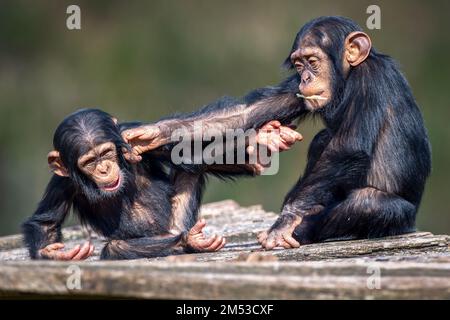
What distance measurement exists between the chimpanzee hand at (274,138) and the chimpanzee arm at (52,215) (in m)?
1.41

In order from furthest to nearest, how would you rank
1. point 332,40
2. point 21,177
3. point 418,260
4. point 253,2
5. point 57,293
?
point 253,2 → point 21,177 → point 332,40 → point 418,260 → point 57,293

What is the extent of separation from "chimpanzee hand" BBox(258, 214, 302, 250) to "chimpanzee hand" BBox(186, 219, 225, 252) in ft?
1.00

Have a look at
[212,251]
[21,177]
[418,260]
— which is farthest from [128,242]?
[21,177]

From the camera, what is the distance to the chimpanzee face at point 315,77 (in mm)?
6789

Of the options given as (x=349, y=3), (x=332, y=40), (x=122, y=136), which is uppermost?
(x=349, y=3)

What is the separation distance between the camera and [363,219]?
6.50 m

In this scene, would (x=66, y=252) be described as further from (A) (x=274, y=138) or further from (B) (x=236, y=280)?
(B) (x=236, y=280)

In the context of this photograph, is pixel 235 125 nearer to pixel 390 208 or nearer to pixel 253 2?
pixel 390 208

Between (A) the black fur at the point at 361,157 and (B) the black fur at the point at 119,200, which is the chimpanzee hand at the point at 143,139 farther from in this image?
(A) the black fur at the point at 361,157

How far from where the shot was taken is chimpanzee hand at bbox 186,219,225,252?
6.41 m

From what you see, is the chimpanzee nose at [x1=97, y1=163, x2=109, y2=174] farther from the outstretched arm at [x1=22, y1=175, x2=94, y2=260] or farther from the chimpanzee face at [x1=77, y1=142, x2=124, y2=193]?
the outstretched arm at [x1=22, y1=175, x2=94, y2=260]

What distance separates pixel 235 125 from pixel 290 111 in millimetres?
438

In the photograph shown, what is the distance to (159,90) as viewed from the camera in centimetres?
1689

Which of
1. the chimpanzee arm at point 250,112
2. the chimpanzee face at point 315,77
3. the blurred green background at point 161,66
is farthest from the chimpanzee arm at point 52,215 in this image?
the blurred green background at point 161,66
